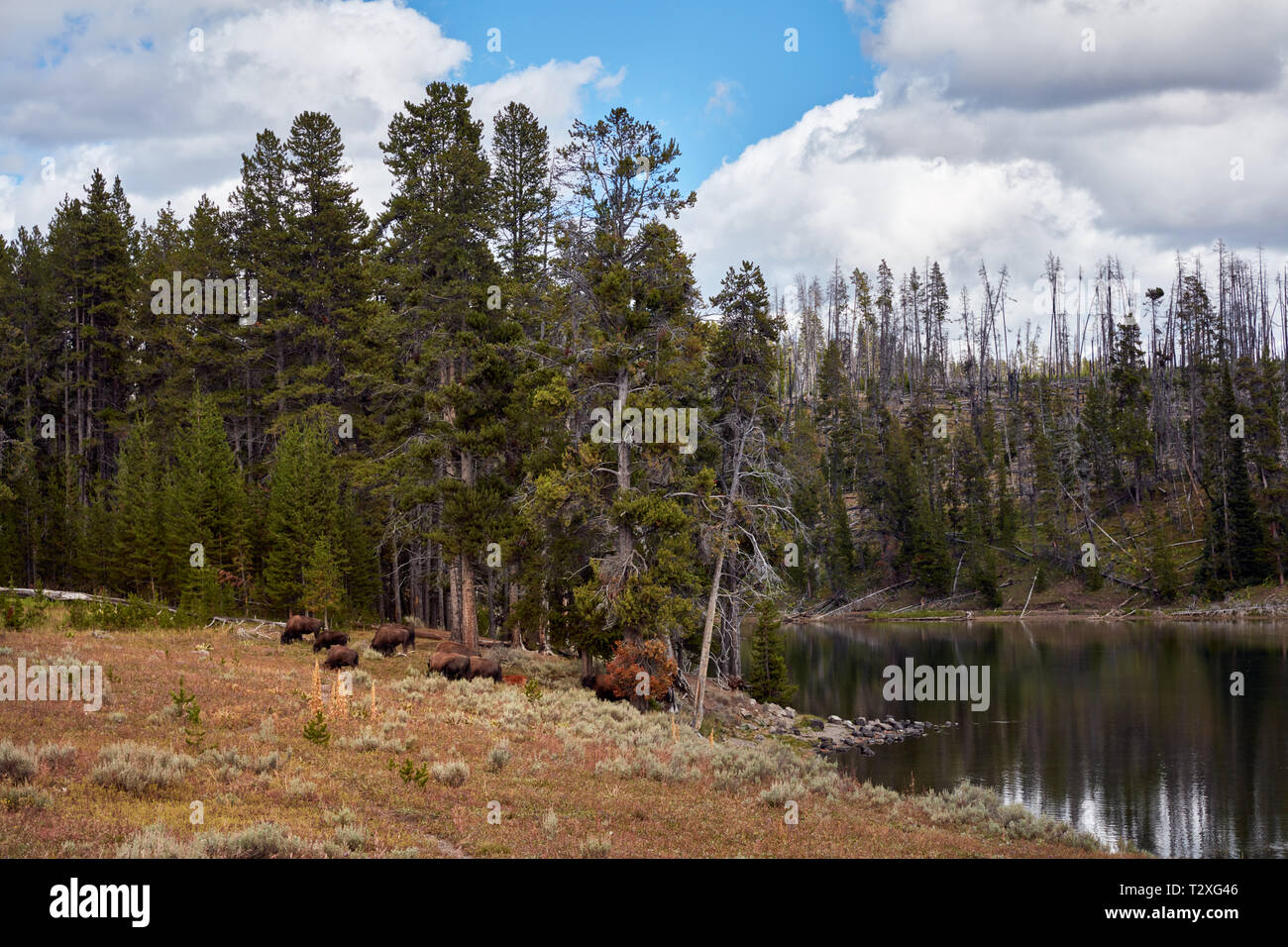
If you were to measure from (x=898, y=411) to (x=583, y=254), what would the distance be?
304 ft

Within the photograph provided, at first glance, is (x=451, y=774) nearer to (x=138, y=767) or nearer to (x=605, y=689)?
(x=138, y=767)

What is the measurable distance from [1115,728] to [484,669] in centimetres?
2589

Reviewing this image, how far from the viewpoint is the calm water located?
83.8ft

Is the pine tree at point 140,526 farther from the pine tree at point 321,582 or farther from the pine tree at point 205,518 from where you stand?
the pine tree at point 321,582

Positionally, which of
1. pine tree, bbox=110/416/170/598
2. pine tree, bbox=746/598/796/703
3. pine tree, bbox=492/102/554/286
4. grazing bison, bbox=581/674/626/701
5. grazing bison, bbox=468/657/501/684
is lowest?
pine tree, bbox=746/598/796/703

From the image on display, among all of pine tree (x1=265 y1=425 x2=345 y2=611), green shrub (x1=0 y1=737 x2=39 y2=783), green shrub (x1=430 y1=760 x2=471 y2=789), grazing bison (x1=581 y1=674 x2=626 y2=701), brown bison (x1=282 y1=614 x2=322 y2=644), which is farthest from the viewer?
pine tree (x1=265 y1=425 x2=345 y2=611)

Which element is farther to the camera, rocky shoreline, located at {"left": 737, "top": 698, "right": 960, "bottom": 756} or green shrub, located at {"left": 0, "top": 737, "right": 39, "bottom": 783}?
rocky shoreline, located at {"left": 737, "top": 698, "right": 960, "bottom": 756}

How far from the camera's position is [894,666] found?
5475 centimetres

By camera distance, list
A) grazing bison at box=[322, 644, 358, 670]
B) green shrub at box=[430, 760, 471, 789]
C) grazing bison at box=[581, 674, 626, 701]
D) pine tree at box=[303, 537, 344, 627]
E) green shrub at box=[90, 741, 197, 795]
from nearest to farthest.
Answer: green shrub at box=[90, 741, 197, 795], green shrub at box=[430, 760, 471, 789], grazing bison at box=[322, 644, 358, 670], grazing bison at box=[581, 674, 626, 701], pine tree at box=[303, 537, 344, 627]

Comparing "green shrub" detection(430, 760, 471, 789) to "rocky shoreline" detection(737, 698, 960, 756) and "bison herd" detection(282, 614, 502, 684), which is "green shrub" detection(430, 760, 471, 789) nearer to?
"bison herd" detection(282, 614, 502, 684)

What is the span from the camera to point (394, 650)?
33.6m

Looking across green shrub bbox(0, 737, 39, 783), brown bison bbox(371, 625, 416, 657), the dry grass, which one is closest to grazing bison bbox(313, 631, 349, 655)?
brown bison bbox(371, 625, 416, 657)

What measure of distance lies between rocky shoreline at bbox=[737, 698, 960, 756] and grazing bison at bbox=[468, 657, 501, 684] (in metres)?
10.5

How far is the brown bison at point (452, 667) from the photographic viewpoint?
29.4 meters
